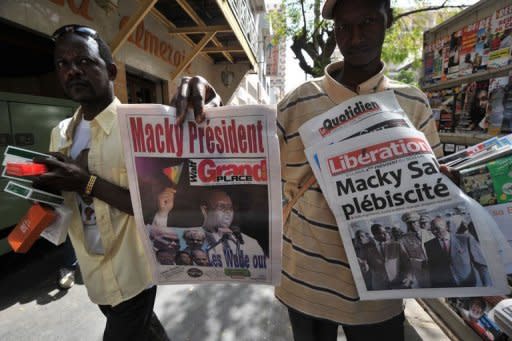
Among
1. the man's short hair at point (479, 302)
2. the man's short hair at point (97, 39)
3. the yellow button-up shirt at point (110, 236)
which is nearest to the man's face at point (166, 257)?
the yellow button-up shirt at point (110, 236)

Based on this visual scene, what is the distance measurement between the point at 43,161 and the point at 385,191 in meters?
1.06

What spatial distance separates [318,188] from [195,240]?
1.34 ft

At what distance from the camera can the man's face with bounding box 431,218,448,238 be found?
0.73 m

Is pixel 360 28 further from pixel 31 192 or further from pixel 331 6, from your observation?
pixel 31 192

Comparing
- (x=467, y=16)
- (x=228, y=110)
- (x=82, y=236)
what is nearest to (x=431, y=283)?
(x=228, y=110)

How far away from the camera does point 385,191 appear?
76 centimetres

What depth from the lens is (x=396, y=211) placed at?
2.46ft

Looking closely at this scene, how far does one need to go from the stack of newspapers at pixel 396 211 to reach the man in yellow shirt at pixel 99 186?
73cm

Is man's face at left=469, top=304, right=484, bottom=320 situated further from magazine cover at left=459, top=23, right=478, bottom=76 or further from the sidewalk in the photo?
magazine cover at left=459, top=23, right=478, bottom=76

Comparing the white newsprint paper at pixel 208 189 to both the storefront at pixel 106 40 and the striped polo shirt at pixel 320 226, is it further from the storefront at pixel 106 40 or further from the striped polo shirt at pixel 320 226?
the storefront at pixel 106 40

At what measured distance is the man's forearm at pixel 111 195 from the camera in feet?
3.25

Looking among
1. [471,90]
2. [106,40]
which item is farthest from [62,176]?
[106,40]

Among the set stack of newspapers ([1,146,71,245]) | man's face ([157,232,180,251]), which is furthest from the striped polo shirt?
stack of newspapers ([1,146,71,245])

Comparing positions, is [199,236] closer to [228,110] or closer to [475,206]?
[228,110]
